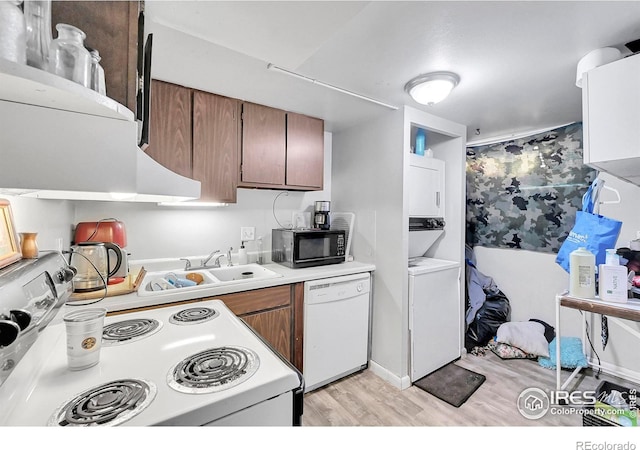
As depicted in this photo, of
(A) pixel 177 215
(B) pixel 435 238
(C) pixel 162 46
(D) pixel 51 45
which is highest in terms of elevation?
(C) pixel 162 46

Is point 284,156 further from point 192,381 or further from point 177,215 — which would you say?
point 192,381

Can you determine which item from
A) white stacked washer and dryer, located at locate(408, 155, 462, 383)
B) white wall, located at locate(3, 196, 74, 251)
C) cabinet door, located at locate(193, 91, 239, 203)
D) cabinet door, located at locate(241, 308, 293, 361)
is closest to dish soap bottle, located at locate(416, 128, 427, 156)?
white stacked washer and dryer, located at locate(408, 155, 462, 383)

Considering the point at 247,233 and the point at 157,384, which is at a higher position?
the point at 247,233

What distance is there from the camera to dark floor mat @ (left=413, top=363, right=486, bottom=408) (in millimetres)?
1973

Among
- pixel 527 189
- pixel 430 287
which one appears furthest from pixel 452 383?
pixel 527 189

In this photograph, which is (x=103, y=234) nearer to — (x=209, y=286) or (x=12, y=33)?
(x=209, y=286)

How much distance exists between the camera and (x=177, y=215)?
210 centimetres

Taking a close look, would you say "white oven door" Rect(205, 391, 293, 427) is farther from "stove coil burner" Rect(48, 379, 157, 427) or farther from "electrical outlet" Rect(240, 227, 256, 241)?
"electrical outlet" Rect(240, 227, 256, 241)

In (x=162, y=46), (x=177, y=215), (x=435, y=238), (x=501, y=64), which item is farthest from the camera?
(x=435, y=238)

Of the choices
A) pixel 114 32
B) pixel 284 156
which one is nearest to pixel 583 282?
pixel 284 156

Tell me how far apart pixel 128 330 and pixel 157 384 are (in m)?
0.43

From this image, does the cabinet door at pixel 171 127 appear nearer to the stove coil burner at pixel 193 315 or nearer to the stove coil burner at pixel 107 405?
the stove coil burner at pixel 193 315

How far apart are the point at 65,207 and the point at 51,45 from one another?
4.67 ft

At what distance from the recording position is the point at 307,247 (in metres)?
2.23
